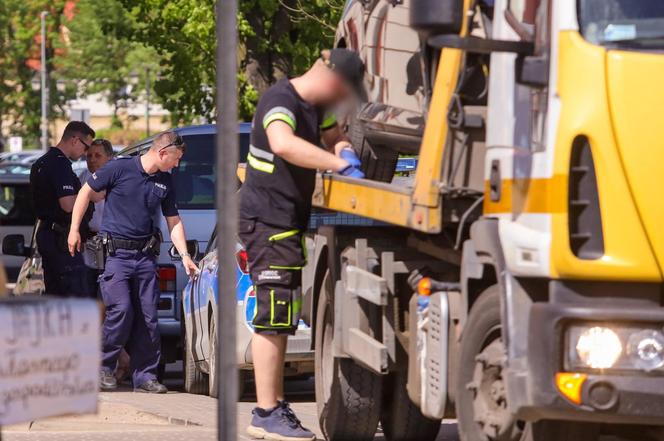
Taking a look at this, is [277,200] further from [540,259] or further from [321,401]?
[540,259]

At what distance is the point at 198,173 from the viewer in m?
15.1

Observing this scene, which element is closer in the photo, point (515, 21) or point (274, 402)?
point (515, 21)

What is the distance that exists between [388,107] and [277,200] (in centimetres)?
79

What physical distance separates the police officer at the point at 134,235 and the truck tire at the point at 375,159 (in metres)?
2.90

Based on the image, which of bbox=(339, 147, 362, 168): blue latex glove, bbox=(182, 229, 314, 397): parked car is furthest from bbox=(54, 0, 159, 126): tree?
bbox=(339, 147, 362, 168): blue latex glove

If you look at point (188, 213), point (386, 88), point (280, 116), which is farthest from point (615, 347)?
point (188, 213)

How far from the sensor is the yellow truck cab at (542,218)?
602 cm

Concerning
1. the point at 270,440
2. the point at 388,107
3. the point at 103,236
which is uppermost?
the point at 388,107

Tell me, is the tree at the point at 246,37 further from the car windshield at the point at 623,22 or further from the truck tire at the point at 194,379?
the car windshield at the point at 623,22

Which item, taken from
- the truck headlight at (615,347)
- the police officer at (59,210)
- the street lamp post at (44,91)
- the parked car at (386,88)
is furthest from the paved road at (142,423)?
the street lamp post at (44,91)

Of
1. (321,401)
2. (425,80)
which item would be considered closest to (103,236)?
(321,401)

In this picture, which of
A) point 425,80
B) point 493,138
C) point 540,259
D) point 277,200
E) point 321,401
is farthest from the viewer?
point 321,401

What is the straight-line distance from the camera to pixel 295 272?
342 inches

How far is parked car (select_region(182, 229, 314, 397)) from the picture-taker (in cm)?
1128
